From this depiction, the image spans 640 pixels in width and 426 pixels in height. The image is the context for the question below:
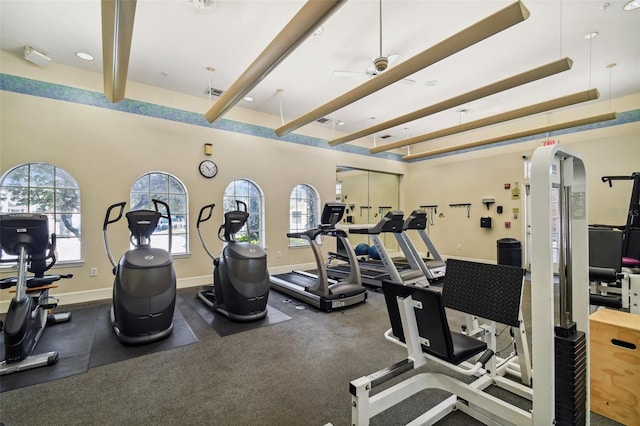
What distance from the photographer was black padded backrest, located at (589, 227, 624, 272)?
11.1 ft

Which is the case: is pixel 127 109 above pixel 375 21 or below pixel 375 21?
below

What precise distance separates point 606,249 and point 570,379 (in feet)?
9.75

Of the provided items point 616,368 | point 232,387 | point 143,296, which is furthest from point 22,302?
point 616,368

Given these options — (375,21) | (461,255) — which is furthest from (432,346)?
(461,255)

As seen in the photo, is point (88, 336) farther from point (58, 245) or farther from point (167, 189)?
point (167, 189)

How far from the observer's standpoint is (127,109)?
512 centimetres

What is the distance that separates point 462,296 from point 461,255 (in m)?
6.76

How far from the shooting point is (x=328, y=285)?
15.5 ft

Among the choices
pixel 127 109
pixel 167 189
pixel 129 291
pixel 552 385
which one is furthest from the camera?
pixel 167 189

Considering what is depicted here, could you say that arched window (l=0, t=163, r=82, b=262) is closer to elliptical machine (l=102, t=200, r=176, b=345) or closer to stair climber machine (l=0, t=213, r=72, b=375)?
stair climber machine (l=0, t=213, r=72, b=375)

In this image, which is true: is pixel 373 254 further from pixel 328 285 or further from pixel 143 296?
pixel 143 296

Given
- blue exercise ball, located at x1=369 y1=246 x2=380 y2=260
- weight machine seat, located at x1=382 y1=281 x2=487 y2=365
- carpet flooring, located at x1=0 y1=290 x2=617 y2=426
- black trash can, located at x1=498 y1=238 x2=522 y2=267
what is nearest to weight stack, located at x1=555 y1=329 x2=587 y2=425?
weight machine seat, located at x1=382 y1=281 x2=487 y2=365

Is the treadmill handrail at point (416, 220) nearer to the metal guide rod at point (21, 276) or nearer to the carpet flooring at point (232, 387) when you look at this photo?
the carpet flooring at point (232, 387)

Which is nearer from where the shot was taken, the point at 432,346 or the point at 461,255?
the point at 432,346
